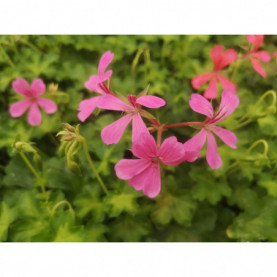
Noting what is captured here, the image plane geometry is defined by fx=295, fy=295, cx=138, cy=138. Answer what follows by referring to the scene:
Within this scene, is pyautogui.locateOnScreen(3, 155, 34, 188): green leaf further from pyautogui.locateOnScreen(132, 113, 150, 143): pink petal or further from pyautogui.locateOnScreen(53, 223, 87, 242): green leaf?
pyautogui.locateOnScreen(132, 113, 150, 143): pink petal

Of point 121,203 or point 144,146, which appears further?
point 121,203

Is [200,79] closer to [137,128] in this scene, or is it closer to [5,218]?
[137,128]

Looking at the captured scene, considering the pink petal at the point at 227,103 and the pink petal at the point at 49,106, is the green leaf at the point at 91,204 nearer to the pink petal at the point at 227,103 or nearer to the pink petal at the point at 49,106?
the pink petal at the point at 49,106

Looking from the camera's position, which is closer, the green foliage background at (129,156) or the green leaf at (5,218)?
the green leaf at (5,218)

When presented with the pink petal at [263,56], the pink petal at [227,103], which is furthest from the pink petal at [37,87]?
the pink petal at [263,56]

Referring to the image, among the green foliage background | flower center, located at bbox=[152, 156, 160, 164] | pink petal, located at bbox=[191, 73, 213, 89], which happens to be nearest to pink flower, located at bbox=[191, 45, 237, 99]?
pink petal, located at bbox=[191, 73, 213, 89]

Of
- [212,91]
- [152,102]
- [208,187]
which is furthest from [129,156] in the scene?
[152,102]
